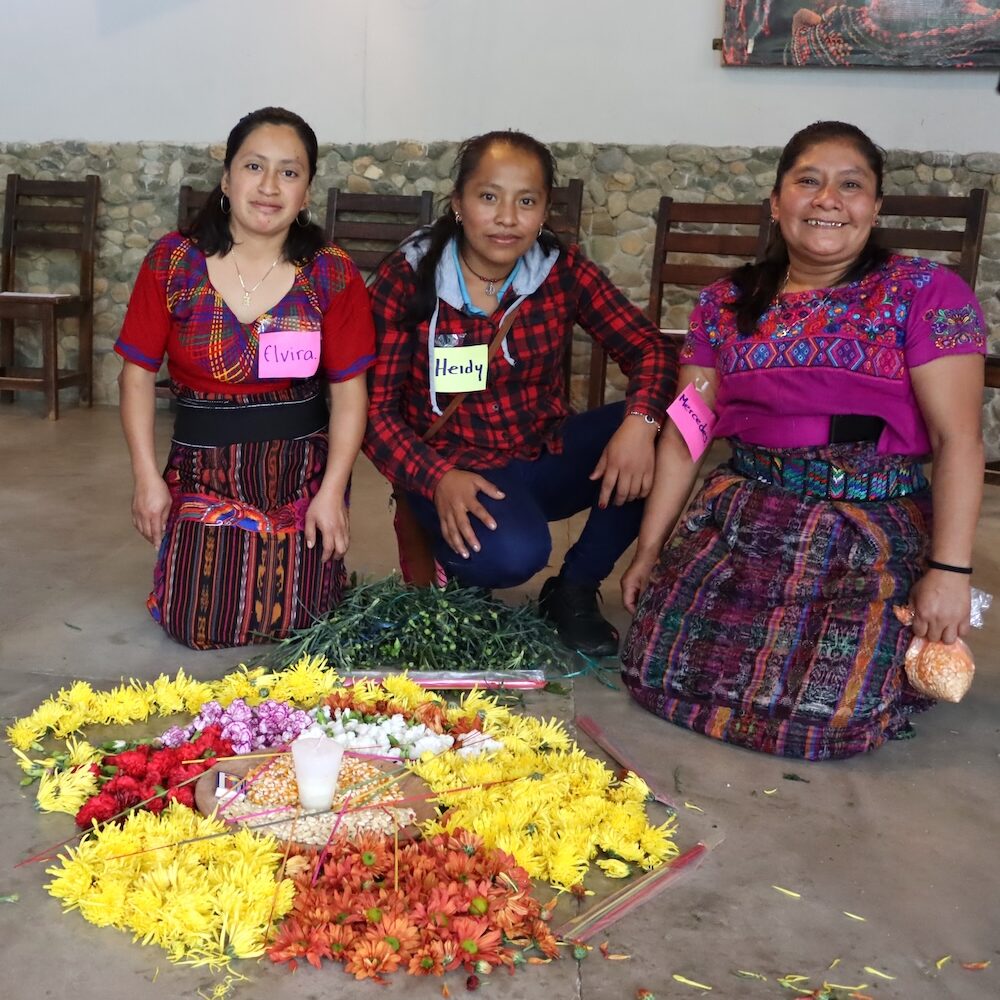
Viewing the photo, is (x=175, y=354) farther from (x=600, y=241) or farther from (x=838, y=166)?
(x=600, y=241)

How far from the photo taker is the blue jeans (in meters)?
2.47

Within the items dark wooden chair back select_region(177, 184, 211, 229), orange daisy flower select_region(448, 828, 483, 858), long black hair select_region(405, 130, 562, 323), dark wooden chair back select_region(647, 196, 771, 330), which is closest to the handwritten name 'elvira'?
long black hair select_region(405, 130, 562, 323)

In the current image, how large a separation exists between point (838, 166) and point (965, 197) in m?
2.53

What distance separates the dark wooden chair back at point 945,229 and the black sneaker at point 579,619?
2.39 meters

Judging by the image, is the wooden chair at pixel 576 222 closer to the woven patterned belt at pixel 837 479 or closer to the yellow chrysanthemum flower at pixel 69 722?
the woven patterned belt at pixel 837 479

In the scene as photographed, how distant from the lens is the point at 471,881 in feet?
4.83

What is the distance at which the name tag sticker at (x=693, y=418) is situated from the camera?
2293 millimetres

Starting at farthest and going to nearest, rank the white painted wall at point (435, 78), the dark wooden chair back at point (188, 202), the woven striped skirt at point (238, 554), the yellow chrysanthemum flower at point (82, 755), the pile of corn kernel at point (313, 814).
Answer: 1. the dark wooden chair back at point (188, 202)
2. the white painted wall at point (435, 78)
3. the woven striped skirt at point (238, 554)
4. the yellow chrysanthemum flower at point (82, 755)
5. the pile of corn kernel at point (313, 814)

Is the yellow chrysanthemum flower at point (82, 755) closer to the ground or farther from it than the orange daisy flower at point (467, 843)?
closer to the ground

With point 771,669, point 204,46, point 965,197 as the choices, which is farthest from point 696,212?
point 771,669

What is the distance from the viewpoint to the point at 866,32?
14.3 feet

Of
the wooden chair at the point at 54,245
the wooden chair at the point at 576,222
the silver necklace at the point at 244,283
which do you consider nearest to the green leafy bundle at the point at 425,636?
the silver necklace at the point at 244,283

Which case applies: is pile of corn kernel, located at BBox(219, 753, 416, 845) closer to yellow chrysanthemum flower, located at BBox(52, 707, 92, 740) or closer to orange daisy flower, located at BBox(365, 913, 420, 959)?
orange daisy flower, located at BBox(365, 913, 420, 959)

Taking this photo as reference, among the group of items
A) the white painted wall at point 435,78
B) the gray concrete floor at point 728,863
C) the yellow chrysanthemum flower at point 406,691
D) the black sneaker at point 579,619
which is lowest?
the gray concrete floor at point 728,863
